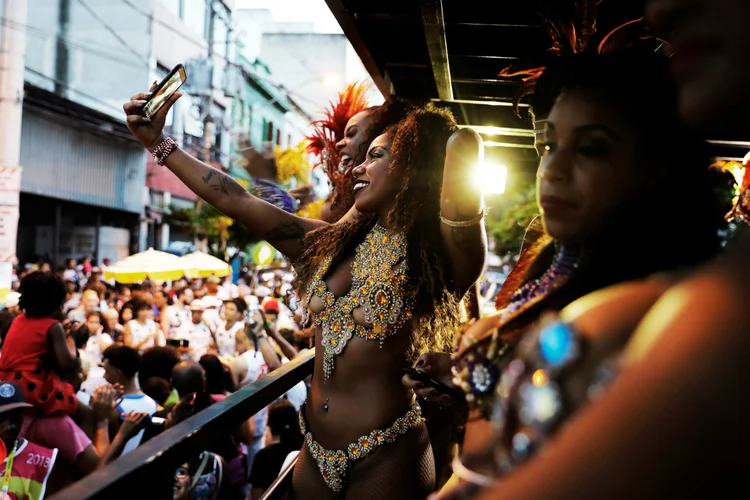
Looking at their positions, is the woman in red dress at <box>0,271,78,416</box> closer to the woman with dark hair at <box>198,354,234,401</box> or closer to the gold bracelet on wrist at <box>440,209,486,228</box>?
the woman with dark hair at <box>198,354,234,401</box>

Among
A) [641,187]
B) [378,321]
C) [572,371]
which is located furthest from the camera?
[378,321]

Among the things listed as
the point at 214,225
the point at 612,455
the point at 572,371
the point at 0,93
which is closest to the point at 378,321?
the point at 572,371

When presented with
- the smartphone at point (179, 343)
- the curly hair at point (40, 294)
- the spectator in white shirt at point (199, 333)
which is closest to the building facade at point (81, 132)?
the spectator in white shirt at point (199, 333)

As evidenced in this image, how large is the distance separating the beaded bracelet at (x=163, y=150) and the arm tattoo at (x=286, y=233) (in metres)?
0.55

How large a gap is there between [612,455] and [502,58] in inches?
140

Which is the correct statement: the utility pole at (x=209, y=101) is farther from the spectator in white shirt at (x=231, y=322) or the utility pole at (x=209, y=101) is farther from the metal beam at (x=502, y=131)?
the metal beam at (x=502, y=131)

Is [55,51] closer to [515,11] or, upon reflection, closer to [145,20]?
[145,20]

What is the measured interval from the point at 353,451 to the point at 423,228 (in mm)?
906

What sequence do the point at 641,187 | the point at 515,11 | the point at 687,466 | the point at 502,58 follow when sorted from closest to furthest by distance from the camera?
the point at 687,466, the point at 641,187, the point at 515,11, the point at 502,58

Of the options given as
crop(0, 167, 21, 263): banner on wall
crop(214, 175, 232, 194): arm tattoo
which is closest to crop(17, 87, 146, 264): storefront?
crop(0, 167, 21, 263): banner on wall

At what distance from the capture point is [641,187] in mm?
1059

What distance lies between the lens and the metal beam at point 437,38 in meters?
2.88

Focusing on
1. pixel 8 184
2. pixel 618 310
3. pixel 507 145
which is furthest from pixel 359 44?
pixel 8 184

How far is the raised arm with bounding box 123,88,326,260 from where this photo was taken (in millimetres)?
2830
